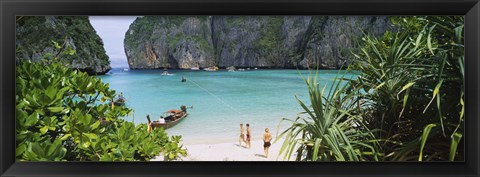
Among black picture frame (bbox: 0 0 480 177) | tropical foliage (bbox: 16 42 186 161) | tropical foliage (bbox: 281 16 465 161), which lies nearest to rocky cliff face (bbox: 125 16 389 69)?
tropical foliage (bbox: 281 16 465 161)

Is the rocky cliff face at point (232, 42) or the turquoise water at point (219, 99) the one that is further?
the turquoise water at point (219, 99)

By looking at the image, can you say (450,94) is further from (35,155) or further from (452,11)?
(35,155)

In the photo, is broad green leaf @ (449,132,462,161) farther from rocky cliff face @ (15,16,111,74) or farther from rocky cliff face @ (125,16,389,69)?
rocky cliff face @ (125,16,389,69)

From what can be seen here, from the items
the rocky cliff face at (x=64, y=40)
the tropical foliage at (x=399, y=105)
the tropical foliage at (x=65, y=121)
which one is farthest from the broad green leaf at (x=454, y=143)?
the rocky cliff face at (x=64, y=40)

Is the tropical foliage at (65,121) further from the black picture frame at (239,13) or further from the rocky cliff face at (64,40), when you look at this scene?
the rocky cliff face at (64,40)

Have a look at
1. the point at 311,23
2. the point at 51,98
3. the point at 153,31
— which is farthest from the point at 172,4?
the point at 153,31
